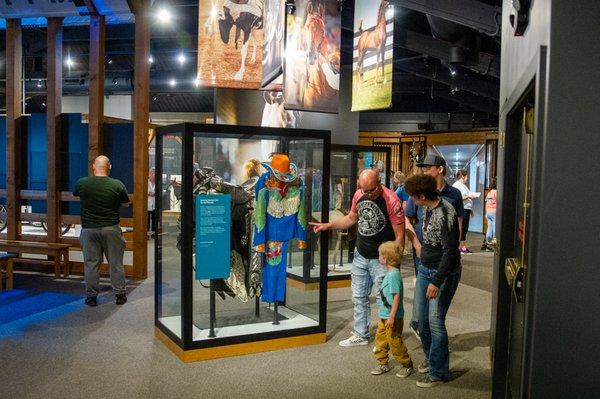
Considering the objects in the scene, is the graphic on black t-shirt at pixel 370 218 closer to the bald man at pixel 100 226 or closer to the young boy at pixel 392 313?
the young boy at pixel 392 313

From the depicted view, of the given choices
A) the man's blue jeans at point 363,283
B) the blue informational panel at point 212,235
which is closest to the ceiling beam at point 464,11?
the man's blue jeans at point 363,283

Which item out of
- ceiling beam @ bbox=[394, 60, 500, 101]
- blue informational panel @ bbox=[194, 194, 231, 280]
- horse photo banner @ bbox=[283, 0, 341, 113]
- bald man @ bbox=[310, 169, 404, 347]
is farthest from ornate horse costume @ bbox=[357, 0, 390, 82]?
ceiling beam @ bbox=[394, 60, 500, 101]

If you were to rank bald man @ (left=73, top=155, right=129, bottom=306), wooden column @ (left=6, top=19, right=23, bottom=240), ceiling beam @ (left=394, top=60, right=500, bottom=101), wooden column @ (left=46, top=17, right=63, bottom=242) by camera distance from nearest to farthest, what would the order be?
bald man @ (left=73, top=155, right=129, bottom=306), wooden column @ (left=46, top=17, right=63, bottom=242), wooden column @ (left=6, top=19, right=23, bottom=240), ceiling beam @ (left=394, top=60, right=500, bottom=101)

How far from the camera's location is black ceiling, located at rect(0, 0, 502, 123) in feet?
29.5

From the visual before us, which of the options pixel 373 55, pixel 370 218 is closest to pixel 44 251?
pixel 370 218

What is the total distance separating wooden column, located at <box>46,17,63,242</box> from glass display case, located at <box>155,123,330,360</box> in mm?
3524

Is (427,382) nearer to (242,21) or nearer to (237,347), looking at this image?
(237,347)

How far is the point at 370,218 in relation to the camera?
475 cm

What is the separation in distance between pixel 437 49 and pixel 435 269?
25.2ft

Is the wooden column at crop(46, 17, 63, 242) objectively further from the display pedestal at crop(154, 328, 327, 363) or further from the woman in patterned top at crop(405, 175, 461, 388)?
the woman in patterned top at crop(405, 175, 461, 388)

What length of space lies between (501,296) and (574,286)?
153 centimetres

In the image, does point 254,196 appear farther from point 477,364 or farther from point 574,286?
point 574,286

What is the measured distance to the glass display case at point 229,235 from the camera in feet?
14.9

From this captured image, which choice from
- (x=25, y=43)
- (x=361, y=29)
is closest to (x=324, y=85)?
(x=361, y=29)
